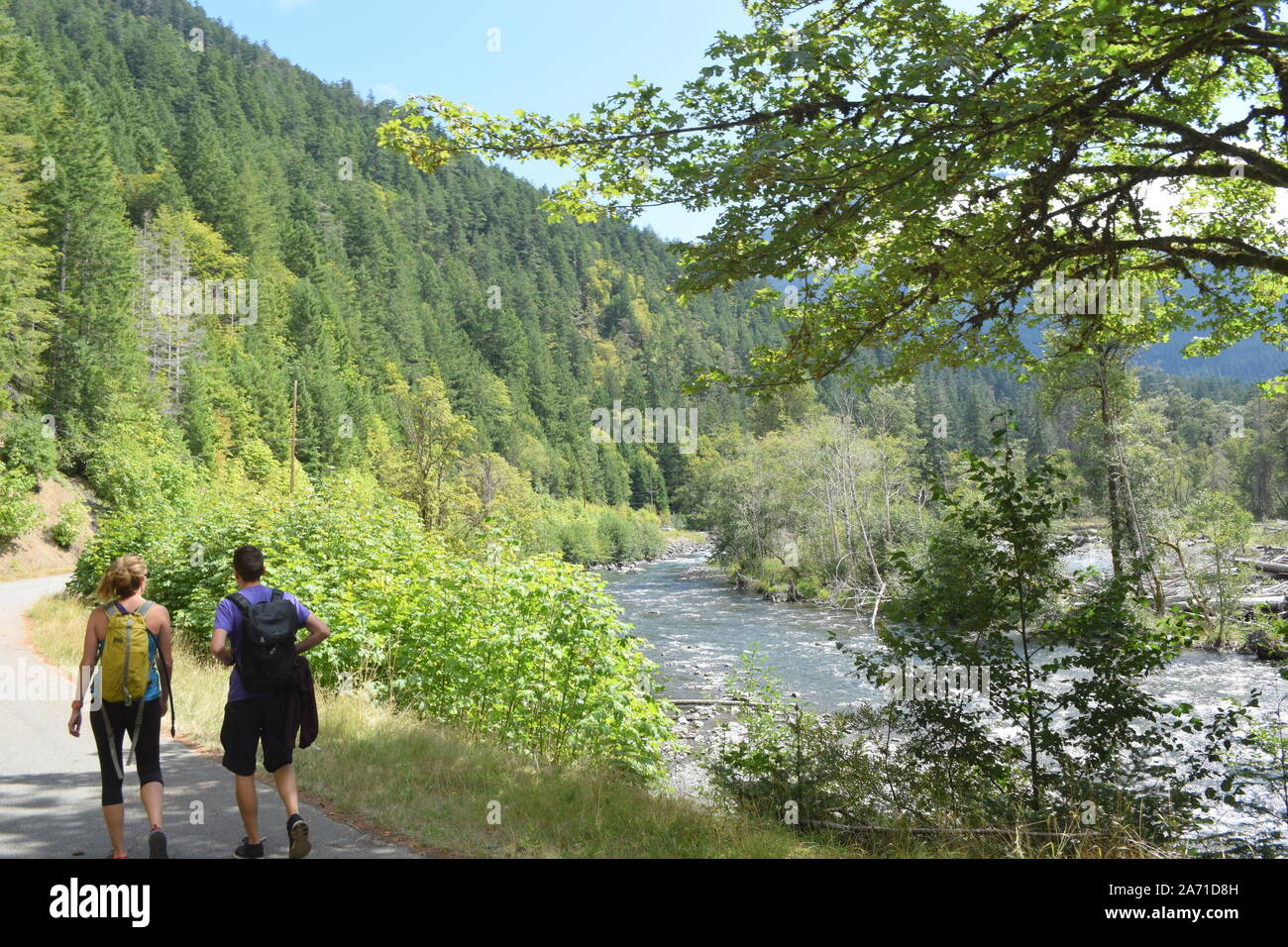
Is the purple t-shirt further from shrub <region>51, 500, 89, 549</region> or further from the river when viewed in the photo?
shrub <region>51, 500, 89, 549</region>

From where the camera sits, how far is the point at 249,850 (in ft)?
15.3

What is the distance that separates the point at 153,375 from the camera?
49000mm

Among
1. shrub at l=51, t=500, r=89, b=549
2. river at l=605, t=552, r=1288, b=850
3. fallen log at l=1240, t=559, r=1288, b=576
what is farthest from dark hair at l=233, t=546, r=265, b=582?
fallen log at l=1240, t=559, r=1288, b=576

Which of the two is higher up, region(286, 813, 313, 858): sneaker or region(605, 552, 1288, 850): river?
region(286, 813, 313, 858): sneaker

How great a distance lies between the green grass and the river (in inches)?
126

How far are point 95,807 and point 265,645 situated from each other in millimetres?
2361

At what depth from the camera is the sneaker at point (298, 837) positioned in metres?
4.64

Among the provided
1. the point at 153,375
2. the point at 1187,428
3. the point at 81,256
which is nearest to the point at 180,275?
the point at 153,375

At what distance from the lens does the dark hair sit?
15.5 ft

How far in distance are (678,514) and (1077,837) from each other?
360 ft

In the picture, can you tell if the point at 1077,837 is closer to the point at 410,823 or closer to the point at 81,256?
the point at 410,823

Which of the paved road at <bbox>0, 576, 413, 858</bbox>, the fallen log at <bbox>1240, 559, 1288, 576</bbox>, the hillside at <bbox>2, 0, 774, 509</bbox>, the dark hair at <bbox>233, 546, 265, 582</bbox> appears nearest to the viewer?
the dark hair at <bbox>233, 546, 265, 582</bbox>

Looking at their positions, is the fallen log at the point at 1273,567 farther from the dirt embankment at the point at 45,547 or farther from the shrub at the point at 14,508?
the shrub at the point at 14,508

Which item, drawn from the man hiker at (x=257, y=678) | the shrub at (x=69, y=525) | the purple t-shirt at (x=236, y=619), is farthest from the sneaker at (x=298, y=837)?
the shrub at (x=69, y=525)
